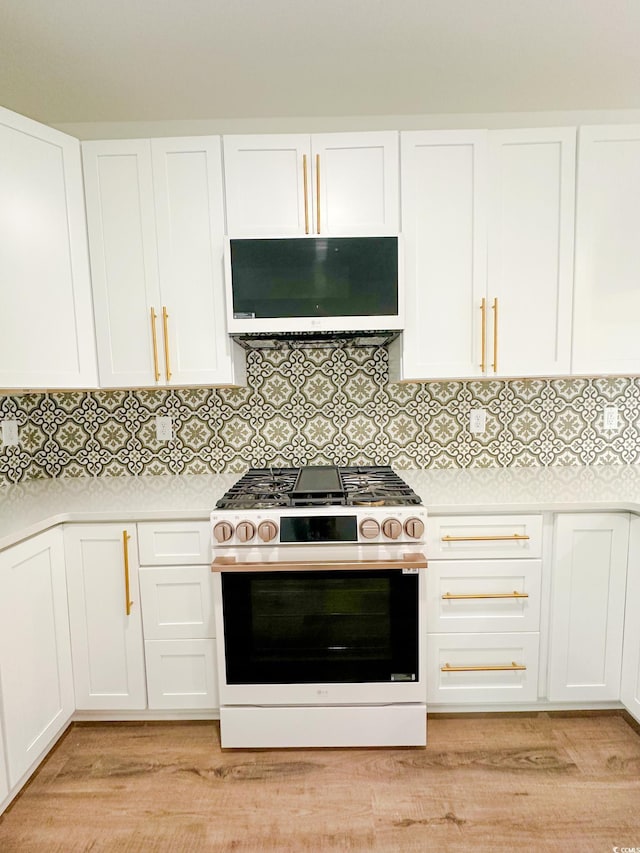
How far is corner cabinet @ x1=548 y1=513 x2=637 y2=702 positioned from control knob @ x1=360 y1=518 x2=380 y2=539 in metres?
0.73

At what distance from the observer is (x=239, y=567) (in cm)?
166

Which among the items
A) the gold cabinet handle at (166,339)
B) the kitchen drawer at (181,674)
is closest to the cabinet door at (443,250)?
the gold cabinet handle at (166,339)

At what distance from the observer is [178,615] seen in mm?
1815

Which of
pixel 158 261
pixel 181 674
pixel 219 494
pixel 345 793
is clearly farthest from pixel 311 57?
pixel 345 793

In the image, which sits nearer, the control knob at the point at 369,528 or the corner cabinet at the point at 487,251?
the control knob at the point at 369,528

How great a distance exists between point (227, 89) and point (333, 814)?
2763 millimetres

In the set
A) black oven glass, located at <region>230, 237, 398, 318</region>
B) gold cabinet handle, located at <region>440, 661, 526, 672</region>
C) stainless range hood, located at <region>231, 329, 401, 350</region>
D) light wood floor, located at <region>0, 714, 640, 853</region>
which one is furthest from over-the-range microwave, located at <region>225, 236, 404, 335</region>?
light wood floor, located at <region>0, 714, 640, 853</region>

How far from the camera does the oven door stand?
1.70m

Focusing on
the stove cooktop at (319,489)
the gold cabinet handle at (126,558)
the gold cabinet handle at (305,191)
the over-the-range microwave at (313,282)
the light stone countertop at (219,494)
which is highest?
the gold cabinet handle at (305,191)

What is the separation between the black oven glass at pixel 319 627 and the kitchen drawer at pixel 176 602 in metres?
0.15

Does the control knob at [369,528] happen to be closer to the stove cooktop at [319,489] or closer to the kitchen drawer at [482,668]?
the stove cooktop at [319,489]

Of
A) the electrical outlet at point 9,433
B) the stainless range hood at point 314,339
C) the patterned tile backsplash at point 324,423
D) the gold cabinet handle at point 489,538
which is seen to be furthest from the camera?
the patterned tile backsplash at point 324,423

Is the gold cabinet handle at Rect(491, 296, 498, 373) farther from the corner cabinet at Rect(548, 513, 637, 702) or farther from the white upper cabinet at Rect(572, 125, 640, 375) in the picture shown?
the corner cabinet at Rect(548, 513, 637, 702)

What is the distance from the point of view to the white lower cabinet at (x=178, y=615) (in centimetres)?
180
